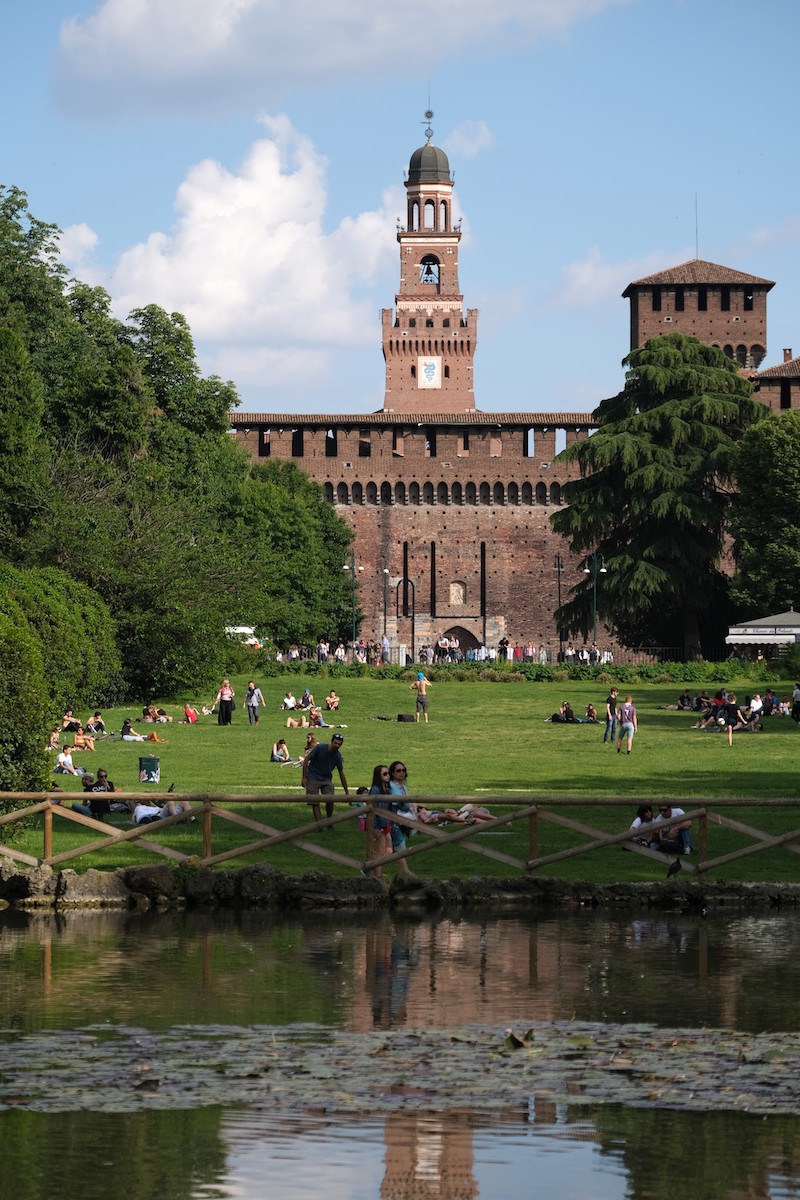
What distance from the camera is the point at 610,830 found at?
18703 mm

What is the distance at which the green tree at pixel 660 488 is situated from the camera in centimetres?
5375

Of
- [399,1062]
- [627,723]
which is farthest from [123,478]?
[399,1062]

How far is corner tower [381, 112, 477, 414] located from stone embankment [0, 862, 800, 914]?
78.1 metres

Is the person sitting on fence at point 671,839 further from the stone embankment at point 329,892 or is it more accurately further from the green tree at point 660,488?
the green tree at point 660,488

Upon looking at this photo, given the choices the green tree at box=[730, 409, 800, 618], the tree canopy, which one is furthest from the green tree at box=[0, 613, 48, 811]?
the green tree at box=[730, 409, 800, 618]

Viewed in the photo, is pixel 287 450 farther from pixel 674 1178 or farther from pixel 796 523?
pixel 674 1178

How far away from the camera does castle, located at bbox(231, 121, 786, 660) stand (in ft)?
258

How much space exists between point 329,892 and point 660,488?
134 feet

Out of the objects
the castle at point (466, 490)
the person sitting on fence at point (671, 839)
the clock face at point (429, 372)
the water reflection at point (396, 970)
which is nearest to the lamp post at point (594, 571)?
Result: the castle at point (466, 490)

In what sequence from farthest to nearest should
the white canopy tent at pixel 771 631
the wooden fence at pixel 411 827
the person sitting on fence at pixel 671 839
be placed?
the white canopy tent at pixel 771 631, the person sitting on fence at pixel 671 839, the wooden fence at pixel 411 827

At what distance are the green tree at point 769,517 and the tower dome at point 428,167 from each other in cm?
4457

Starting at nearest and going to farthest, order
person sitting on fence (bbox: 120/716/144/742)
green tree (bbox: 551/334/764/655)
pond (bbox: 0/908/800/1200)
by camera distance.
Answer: pond (bbox: 0/908/800/1200) → person sitting on fence (bbox: 120/716/144/742) → green tree (bbox: 551/334/764/655)

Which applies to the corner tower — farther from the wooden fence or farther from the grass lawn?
the wooden fence

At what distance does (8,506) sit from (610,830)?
903 inches
